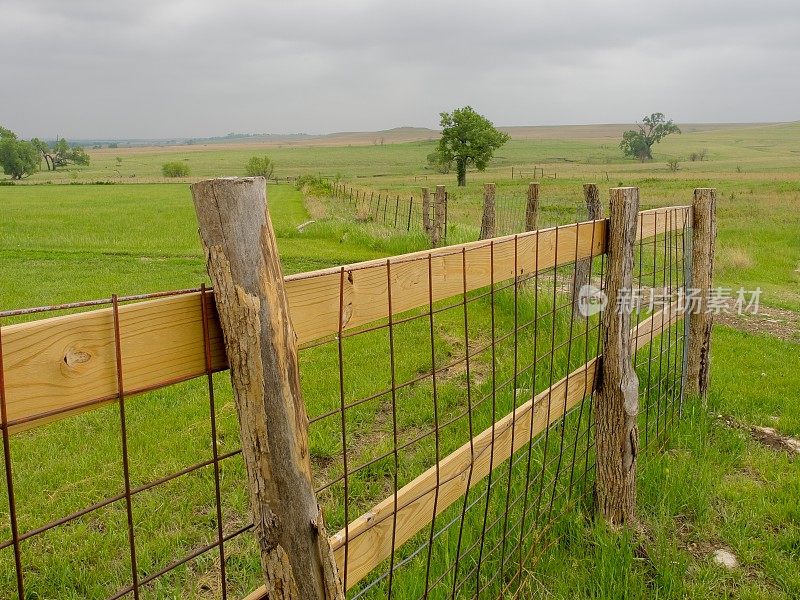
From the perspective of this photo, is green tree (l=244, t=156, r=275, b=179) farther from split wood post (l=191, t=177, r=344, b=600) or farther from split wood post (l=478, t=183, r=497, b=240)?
split wood post (l=191, t=177, r=344, b=600)

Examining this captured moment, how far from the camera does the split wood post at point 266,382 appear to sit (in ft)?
4.86

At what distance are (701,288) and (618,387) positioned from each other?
2468 millimetres

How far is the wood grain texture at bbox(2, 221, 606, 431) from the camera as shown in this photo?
1.25m

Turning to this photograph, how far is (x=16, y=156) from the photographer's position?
8994 cm

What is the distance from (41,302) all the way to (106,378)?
10931mm

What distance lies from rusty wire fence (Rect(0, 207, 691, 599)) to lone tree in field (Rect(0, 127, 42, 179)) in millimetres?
99006

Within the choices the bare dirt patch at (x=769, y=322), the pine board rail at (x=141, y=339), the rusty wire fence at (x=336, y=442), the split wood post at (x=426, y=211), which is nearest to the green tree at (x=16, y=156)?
the split wood post at (x=426, y=211)

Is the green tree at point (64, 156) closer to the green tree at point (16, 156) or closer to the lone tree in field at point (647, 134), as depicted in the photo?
the green tree at point (16, 156)

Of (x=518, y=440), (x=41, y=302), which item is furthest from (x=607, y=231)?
(x=41, y=302)

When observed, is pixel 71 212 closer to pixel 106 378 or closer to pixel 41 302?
pixel 41 302

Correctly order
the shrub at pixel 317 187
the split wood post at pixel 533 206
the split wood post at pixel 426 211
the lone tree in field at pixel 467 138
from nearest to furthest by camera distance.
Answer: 1. the split wood post at pixel 533 206
2. the split wood post at pixel 426 211
3. the shrub at pixel 317 187
4. the lone tree in field at pixel 467 138

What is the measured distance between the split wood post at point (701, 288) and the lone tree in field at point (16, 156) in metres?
102

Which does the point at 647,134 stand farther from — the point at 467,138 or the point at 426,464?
the point at 426,464

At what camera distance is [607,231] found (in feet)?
13.0
